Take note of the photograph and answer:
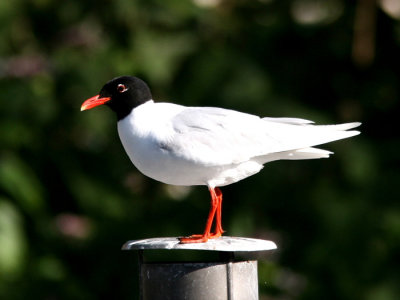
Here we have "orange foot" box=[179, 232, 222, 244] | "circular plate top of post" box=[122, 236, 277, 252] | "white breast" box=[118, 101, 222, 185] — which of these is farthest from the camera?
"white breast" box=[118, 101, 222, 185]

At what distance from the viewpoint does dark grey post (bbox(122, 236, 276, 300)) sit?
3742 millimetres

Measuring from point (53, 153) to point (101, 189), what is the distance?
0.59 meters

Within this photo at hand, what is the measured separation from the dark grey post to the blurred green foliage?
11.9ft

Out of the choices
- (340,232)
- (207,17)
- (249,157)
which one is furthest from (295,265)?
(249,157)

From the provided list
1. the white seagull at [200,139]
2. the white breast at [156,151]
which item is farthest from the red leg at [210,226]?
the white breast at [156,151]

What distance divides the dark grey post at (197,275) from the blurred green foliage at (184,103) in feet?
11.9

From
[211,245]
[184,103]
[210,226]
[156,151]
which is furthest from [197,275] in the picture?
[184,103]

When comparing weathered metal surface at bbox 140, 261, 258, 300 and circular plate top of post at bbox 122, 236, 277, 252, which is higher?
circular plate top of post at bbox 122, 236, 277, 252

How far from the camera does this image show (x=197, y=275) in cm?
375

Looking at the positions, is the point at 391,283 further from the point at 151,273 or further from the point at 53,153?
the point at 151,273

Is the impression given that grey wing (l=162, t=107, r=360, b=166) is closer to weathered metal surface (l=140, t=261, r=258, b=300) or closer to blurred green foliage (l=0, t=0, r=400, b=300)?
weathered metal surface (l=140, t=261, r=258, b=300)

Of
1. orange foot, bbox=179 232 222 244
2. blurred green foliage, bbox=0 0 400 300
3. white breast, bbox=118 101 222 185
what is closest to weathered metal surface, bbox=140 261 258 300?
orange foot, bbox=179 232 222 244

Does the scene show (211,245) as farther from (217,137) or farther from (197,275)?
(217,137)

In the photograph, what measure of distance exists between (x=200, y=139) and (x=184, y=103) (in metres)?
3.84
